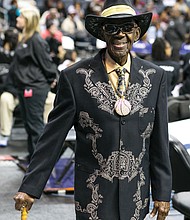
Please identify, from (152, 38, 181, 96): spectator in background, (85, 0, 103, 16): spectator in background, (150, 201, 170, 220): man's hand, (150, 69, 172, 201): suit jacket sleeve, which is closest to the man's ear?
(150, 69, 172, 201): suit jacket sleeve

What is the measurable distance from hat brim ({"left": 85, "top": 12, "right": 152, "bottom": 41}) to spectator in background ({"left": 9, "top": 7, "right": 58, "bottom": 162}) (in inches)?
160

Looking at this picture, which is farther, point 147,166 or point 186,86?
point 186,86

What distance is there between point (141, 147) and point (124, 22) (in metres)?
0.60

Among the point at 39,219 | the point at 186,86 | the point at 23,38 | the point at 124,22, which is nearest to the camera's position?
the point at 124,22

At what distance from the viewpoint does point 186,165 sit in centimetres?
552

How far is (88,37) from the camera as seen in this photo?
18469mm

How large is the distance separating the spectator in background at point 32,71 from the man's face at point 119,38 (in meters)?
4.18

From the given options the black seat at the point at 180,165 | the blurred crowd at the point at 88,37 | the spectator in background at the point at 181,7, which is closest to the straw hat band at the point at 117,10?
the black seat at the point at 180,165

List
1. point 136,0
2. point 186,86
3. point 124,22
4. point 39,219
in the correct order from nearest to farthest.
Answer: point 124,22
point 39,219
point 186,86
point 136,0

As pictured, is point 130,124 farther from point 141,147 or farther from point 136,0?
point 136,0

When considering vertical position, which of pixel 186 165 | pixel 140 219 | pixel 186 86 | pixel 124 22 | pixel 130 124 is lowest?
pixel 186 86

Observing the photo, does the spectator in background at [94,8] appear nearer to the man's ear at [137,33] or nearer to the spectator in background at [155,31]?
the spectator in background at [155,31]

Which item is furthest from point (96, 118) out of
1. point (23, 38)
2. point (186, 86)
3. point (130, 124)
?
point (186, 86)

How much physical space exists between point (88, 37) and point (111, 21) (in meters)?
15.0
